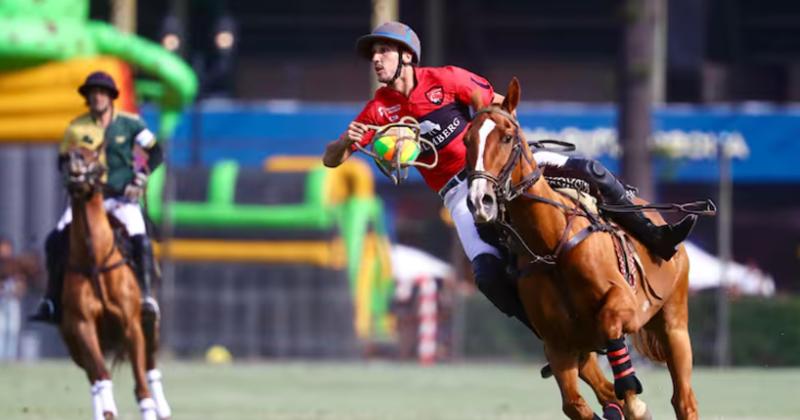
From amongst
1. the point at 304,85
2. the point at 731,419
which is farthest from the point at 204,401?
the point at 304,85

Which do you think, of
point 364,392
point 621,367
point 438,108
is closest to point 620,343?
point 621,367

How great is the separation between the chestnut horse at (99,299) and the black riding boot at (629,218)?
15.5 ft

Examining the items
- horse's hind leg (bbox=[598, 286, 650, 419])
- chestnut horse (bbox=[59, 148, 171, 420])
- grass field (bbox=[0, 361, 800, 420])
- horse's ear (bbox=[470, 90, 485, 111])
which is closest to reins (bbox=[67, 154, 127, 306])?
chestnut horse (bbox=[59, 148, 171, 420])

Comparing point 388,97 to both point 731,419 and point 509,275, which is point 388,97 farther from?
point 731,419

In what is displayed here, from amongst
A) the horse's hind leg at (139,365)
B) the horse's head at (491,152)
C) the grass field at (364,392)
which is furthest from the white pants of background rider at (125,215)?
the horse's head at (491,152)

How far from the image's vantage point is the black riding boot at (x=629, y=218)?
37.4ft

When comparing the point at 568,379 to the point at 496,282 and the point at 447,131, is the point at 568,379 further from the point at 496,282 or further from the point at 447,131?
the point at 447,131

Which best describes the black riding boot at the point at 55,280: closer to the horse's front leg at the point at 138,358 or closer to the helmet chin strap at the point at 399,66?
the horse's front leg at the point at 138,358

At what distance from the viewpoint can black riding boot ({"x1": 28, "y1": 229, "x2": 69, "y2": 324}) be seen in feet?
49.1

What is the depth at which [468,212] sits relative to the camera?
1143 cm

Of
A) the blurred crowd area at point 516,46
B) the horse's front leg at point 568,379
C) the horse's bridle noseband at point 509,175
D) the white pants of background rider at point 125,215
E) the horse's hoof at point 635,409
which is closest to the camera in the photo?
the horse's bridle noseband at point 509,175

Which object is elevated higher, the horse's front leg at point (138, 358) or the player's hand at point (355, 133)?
the player's hand at point (355, 133)

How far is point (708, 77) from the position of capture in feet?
136

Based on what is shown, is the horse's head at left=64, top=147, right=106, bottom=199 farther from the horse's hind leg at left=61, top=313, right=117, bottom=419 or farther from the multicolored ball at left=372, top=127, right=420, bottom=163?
the multicolored ball at left=372, top=127, right=420, bottom=163
